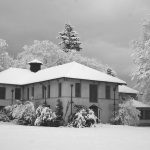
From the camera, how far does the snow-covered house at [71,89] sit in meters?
35.7

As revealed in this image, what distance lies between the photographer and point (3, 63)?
61875 mm

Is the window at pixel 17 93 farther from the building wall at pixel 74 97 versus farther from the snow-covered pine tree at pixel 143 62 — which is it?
the snow-covered pine tree at pixel 143 62

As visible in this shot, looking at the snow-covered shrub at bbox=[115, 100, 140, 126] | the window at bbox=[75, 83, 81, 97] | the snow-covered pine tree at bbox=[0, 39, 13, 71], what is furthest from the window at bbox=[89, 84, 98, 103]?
the snow-covered pine tree at bbox=[0, 39, 13, 71]

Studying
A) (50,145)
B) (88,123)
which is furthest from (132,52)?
(50,145)

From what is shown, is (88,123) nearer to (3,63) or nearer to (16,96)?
(16,96)

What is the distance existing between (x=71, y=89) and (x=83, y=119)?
509cm

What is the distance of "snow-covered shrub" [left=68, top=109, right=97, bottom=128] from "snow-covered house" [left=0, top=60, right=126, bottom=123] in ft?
9.57

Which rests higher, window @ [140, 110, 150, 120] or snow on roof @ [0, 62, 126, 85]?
snow on roof @ [0, 62, 126, 85]

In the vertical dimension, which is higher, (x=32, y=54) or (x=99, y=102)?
(x=32, y=54)

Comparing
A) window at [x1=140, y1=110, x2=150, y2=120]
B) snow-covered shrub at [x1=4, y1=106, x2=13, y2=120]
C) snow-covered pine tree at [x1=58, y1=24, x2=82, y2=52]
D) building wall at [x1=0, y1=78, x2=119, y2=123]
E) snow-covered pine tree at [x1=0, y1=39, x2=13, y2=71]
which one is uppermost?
snow-covered pine tree at [x1=58, y1=24, x2=82, y2=52]

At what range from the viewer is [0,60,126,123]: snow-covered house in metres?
35.7

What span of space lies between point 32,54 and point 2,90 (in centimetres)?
2330

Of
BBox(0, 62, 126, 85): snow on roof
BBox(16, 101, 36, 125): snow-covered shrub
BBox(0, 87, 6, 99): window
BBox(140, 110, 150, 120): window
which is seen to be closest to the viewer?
BBox(16, 101, 36, 125): snow-covered shrub

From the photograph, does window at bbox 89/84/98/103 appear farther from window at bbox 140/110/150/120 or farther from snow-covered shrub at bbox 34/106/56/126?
window at bbox 140/110/150/120
